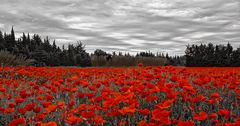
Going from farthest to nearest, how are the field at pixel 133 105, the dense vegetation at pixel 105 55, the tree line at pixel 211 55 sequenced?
the tree line at pixel 211 55
the dense vegetation at pixel 105 55
the field at pixel 133 105

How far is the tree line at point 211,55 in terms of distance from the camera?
34.6 meters

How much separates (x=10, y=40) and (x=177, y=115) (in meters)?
39.0

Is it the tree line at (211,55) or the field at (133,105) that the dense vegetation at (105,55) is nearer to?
the tree line at (211,55)

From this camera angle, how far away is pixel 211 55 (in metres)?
36.0

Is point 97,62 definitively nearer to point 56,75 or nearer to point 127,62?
point 127,62

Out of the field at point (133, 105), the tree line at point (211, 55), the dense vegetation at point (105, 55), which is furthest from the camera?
the tree line at point (211, 55)

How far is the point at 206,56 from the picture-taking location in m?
36.0

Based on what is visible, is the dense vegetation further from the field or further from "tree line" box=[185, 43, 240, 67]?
the field

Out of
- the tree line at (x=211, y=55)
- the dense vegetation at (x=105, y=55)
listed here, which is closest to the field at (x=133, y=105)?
the dense vegetation at (x=105, y=55)

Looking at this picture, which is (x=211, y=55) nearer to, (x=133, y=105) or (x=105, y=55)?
(x=105, y=55)

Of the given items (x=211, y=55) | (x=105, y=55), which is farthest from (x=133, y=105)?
(x=211, y=55)

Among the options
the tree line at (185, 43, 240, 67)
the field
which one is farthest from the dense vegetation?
the field

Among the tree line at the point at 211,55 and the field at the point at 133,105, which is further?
the tree line at the point at 211,55

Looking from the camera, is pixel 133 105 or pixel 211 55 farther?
pixel 211 55
